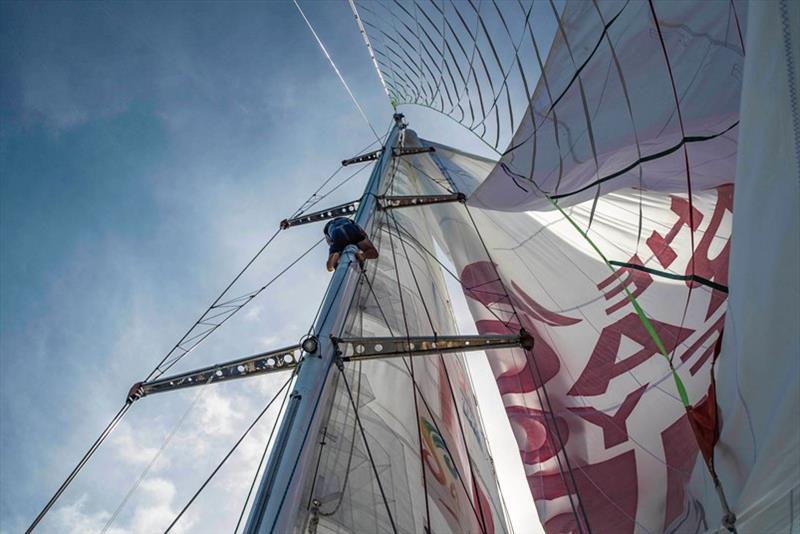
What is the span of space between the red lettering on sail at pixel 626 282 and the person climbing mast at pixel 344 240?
2.10m

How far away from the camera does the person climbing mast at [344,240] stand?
13.5ft

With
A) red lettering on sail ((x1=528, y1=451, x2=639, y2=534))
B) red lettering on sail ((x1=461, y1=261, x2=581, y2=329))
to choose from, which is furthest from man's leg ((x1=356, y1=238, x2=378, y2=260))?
red lettering on sail ((x1=528, y1=451, x2=639, y2=534))

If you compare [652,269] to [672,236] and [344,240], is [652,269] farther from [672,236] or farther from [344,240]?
[344,240]

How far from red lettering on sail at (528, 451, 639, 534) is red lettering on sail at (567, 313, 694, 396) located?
61 cm

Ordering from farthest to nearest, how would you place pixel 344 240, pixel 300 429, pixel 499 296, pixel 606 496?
1. pixel 499 296
2. pixel 344 240
3. pixel 606 496
4. pixel 300 429

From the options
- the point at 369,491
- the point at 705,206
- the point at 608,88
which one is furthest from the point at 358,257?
the point at 705,206

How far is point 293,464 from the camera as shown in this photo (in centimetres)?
229

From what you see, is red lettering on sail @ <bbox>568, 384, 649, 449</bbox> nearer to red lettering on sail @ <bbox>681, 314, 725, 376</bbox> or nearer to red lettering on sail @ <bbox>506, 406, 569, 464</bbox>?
red lettering on sail @ <bbox>506, 406, 569, 464</bbox>

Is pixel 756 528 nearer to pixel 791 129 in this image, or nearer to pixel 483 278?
pixel 791 129

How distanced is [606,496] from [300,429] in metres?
2.52

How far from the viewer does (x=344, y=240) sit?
4121mm

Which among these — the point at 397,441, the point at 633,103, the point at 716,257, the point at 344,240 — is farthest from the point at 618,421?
the point at 344,240

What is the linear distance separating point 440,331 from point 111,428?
3656 mm

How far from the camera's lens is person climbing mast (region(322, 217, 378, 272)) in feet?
13.5
